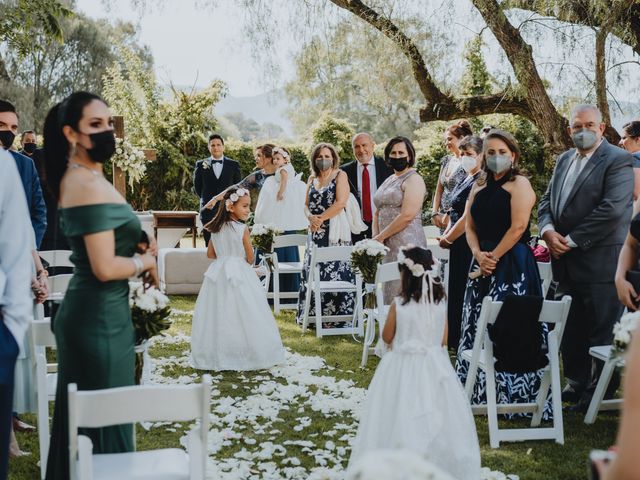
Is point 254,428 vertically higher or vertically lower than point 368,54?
lower

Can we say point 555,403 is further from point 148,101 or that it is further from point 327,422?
point 148,101

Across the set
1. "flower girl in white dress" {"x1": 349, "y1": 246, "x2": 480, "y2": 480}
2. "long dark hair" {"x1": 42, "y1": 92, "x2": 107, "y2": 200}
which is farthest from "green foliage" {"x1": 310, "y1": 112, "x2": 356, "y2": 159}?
"long dark hair" {"x1": 42, "y1": 92, "x2": 107, "y2": 200}

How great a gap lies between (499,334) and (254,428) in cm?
176

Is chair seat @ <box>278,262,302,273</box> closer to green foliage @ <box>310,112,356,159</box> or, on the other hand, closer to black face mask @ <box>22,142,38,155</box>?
black face mask @ <box>22,142,38,155</box>

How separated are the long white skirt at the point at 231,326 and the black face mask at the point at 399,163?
1.67 meters

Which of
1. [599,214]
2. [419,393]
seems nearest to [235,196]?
[599,214]

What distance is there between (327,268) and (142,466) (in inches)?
223

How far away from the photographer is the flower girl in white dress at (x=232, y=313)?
6875 millimetres

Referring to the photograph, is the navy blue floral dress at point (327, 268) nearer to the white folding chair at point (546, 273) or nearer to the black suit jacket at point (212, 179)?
the white folding chair at point (546, 273)

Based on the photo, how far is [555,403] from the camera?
5012 millimetres

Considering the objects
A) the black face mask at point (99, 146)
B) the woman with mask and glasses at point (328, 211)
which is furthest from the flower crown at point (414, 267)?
the woman with mask and glasses at point (328, 211)

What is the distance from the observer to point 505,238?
5484 mm

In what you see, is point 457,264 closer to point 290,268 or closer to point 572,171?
point 572,171

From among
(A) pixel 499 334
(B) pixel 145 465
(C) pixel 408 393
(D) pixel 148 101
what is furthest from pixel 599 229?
(D) pixel 148 101
